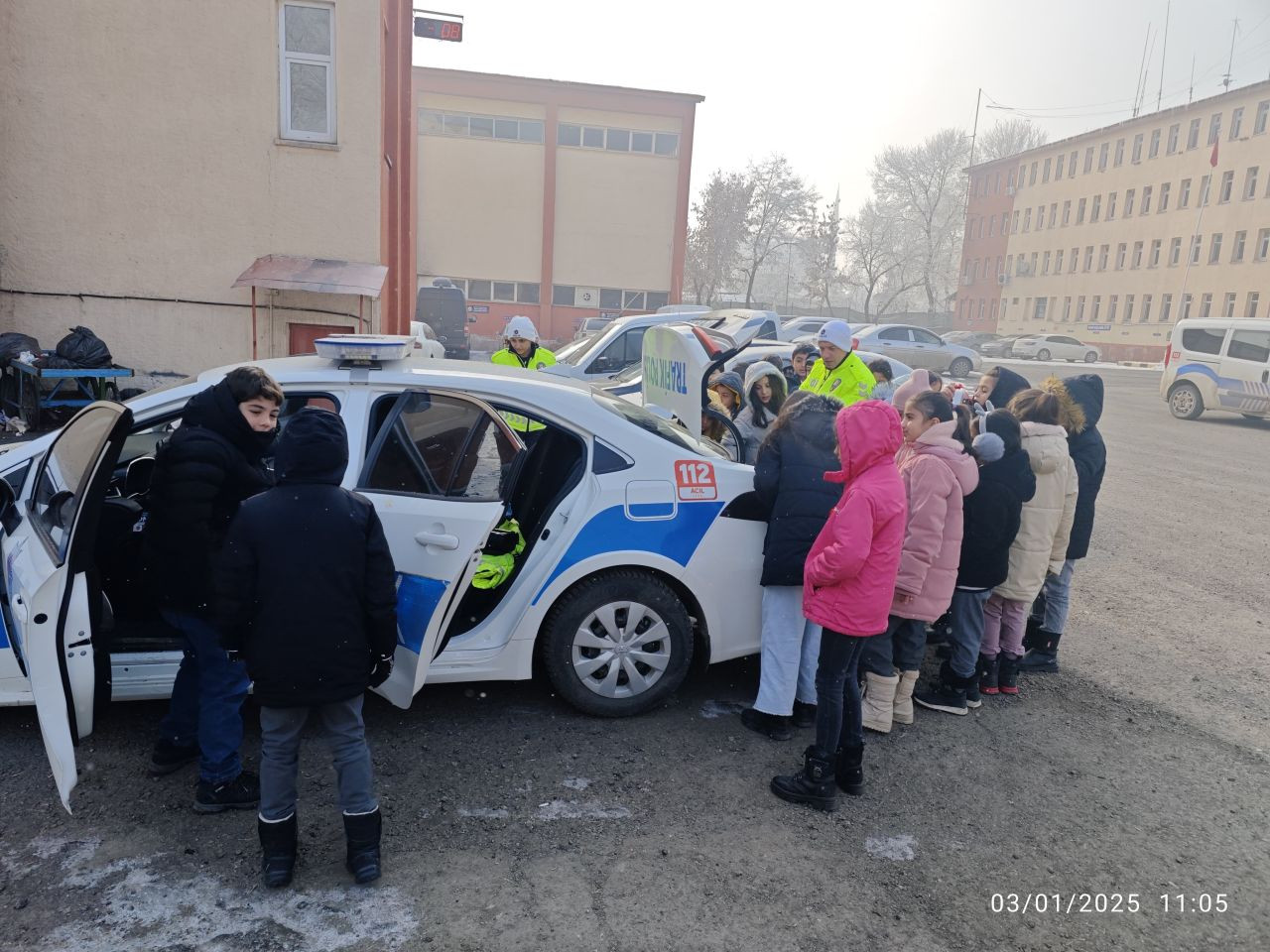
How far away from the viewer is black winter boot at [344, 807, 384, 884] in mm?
2945

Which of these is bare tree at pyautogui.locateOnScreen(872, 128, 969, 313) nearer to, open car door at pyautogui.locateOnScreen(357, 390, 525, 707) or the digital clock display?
the digital clock display

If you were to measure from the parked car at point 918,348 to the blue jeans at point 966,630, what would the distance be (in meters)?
24.6

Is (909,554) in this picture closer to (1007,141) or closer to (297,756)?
(297,756)

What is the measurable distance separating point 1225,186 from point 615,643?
52.1 m

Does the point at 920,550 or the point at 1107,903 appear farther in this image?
the point at 920,550

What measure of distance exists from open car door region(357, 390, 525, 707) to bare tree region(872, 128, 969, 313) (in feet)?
227

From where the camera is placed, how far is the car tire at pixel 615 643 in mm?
3994

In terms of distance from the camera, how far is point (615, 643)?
13.3 feet

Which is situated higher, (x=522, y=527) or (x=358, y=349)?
(x=358, y=349)

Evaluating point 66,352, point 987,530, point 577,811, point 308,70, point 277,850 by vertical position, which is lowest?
point 577,811

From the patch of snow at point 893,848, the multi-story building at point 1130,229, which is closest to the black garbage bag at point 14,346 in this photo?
the patch of snow at point 893,848

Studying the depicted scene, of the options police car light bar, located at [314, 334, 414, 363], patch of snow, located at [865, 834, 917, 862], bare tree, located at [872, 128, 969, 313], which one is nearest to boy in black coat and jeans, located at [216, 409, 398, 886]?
police car light bar, located at [314, 334, 414, 363]

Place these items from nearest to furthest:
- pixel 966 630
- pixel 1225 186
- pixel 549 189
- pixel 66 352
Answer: pixel 966 630 → pixel 66 352 → pixel 549 189 → pixel 1225 186

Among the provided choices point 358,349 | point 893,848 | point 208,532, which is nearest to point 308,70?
point 358,349
